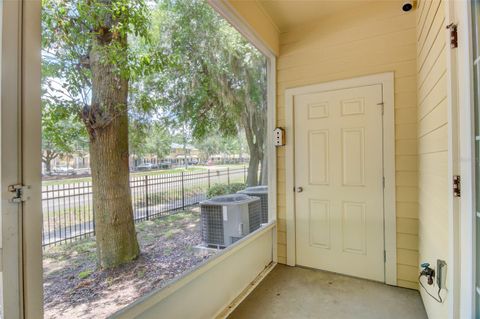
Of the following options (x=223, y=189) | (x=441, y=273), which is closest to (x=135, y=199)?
(x=223, y=189)

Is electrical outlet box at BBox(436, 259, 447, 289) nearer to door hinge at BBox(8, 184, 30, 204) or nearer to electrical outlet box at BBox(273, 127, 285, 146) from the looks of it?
electrical outlet box at BBox(273, 127, 285, 146)

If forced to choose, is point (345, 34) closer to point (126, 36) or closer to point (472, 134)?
point (472, 134)

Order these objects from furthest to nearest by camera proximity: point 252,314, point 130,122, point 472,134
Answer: point 252,314, point 130,122, point 472,134

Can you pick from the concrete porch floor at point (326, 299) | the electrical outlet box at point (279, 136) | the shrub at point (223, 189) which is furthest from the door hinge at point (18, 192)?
the electrical outlet box at point (279, 136)

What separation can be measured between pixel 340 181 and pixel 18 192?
262 cm

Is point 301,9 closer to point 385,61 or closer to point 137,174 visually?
point 385,61

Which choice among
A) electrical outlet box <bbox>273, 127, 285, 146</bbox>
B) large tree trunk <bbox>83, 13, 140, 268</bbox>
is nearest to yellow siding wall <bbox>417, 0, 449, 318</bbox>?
electrical outlet box <bbox>273, 127, 285, 146</bbox>

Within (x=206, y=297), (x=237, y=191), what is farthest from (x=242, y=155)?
(x=206, y=297)

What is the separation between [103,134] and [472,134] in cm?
171

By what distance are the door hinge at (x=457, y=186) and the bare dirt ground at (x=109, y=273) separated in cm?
162

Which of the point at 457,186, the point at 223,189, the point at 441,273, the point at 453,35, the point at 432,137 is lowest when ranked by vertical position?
the point at 441,273

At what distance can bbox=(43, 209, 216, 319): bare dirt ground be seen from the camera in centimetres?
108

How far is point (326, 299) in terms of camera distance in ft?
7.48

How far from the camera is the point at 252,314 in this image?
2088 millimetres
